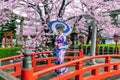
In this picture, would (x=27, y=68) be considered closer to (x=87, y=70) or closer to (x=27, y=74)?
(x=27, y=74)

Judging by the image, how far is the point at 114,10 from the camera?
50.2 ft

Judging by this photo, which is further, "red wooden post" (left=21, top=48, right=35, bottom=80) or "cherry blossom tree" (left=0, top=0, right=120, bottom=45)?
"cherry blossom tree" (left=0, top=0, right=120, bottom=45)

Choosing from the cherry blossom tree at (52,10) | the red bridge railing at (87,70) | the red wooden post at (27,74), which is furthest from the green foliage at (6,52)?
the red wooden post at (27,74)

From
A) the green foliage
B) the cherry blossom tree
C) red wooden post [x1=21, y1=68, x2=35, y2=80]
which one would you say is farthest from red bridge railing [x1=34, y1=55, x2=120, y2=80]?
the green foliage

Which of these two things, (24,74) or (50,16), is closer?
(24,74)

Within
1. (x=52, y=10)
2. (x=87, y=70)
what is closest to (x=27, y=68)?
(x=87, y=70)

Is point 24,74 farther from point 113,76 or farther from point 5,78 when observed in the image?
point 113,76

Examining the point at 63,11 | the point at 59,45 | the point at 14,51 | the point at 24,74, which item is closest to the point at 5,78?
the point at 24,74

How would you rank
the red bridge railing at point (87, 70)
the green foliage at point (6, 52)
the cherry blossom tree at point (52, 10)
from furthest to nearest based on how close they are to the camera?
1. the green foliage at point (6, 52)
2. the cherry blossom tree at point (52, 10)
3. the red bridge railing at point (87, 70)

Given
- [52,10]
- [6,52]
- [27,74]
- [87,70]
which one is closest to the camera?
[27,74]

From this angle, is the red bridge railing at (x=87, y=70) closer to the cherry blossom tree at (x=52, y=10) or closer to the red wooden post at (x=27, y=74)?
the red wooden post at (x=27, y=74)

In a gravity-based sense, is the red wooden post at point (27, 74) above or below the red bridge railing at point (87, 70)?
above

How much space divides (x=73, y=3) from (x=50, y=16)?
2493 mm

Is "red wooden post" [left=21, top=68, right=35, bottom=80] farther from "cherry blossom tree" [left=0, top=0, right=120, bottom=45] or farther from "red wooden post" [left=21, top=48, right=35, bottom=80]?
"cherry blossom tree" [left=0, top=0, right=120, bottom=45]
